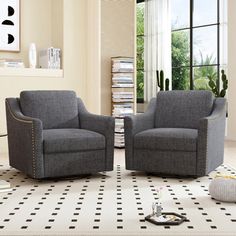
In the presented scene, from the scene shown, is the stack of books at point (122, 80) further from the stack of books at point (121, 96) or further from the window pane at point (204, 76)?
the window pane at point (204, 76)

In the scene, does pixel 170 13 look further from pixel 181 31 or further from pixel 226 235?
pixel 226 235

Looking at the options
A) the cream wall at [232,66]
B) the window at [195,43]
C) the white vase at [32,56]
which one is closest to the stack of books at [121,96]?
the white vase at [32,56]

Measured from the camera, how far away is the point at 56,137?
423 centimetres

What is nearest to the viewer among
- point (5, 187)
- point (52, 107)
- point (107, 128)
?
point (5, 187)

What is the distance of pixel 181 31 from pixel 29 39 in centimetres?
338

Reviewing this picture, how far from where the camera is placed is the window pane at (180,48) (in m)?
8.79

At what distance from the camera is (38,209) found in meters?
3.29

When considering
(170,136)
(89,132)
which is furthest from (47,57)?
(170,136)

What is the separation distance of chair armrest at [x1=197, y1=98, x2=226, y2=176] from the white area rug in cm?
17

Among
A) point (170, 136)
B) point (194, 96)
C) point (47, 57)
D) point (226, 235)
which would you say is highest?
point (47, 57)

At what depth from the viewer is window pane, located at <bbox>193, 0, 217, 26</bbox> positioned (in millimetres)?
8266

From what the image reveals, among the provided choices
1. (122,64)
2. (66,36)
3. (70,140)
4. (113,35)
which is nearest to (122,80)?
(122,64)

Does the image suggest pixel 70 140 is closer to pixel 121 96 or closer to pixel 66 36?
pixel 121 96

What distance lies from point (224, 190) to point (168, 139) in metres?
0.99
